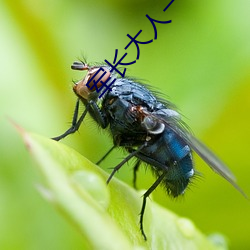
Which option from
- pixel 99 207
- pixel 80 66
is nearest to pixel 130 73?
pixel 80 66

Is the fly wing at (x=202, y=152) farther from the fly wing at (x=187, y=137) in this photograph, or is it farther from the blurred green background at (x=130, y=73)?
the blurred green background at (x=130, y=73)

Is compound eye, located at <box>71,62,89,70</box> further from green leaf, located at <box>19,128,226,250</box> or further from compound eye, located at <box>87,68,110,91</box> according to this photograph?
green leaf, located at <box>19,128,226,250</box>

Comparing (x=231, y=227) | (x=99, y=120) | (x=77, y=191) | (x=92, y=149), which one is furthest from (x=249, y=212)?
(x=77, y=191)

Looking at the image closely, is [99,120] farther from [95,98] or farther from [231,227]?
[231,227]

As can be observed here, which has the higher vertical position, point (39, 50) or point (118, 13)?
point (118, 13)

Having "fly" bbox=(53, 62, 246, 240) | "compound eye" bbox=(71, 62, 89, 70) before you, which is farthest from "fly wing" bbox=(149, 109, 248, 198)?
"compound eye" bbox=(71, 62, 89, 70)
